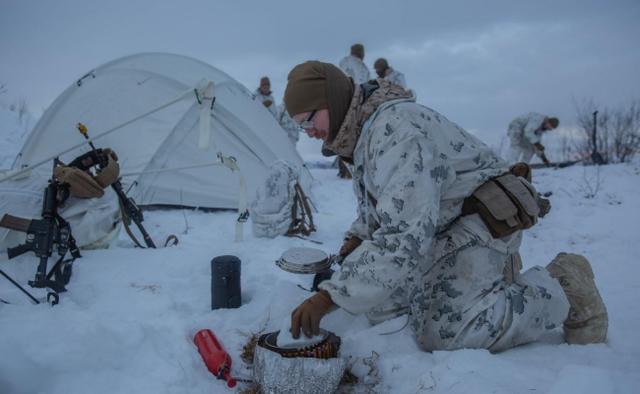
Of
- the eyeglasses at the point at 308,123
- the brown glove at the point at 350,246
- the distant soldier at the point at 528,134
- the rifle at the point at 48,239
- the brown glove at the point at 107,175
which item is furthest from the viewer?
the distant soldier at the point at 528,134

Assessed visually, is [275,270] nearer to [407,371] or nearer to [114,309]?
[114,309]

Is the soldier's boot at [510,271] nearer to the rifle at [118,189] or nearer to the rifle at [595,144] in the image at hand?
the rifle at [118,189]

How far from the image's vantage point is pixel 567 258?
7.20ft

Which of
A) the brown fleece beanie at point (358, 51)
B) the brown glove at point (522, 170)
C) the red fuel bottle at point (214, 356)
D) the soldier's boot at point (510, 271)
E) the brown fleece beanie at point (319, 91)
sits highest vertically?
the brown fleece beanie at point (358, 51)

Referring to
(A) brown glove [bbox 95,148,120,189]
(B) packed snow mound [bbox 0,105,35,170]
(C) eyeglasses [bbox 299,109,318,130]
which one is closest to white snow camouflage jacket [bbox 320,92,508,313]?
(C) eyeglasses [bbox 299,109,318,130]

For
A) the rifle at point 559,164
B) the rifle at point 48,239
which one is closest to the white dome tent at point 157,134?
the rifle at point 48,239

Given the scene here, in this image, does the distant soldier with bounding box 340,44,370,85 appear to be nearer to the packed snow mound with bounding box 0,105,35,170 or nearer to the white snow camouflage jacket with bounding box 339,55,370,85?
the white snow camouflage jacket with bounding box 339,55,370,85

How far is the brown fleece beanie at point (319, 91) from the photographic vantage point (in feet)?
6.24

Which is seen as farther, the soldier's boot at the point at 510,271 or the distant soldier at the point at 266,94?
the distant soldier at the point at 266,94

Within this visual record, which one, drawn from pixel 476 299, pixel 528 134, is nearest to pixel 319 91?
pixel 476 299

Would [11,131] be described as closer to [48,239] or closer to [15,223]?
[15,223]

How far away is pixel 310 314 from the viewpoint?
1.68 metres

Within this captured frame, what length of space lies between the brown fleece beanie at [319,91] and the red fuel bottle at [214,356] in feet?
3.73

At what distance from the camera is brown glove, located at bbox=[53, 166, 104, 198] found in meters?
3.05
